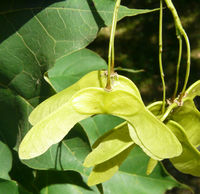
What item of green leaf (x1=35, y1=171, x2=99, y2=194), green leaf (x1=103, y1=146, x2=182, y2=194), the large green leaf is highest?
the large green leaf

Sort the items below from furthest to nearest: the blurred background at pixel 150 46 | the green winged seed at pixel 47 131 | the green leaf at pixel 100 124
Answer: the blurred background at pixel 150 46 → the green leaf at pixel 100 124 → the green winged seed at pixel 47 131

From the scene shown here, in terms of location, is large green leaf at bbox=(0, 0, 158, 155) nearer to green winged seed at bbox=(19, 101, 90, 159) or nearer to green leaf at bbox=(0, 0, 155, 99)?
green leaf at bbox=(0, 0, 155, 99)

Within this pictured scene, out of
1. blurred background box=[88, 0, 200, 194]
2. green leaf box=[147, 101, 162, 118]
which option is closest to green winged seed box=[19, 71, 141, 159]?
green leaf box=[147, 101, 162, 118]

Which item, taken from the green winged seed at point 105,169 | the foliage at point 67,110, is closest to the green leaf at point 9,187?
the foliage at point 67,110

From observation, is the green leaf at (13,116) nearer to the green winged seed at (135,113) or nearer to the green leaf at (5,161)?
the green leaf at (5,161)

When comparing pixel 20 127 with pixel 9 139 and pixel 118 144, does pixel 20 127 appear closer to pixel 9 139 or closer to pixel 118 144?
pixel 9 139

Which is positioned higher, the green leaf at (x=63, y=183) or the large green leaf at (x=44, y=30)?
the large green leaf at (x=44, y=30)

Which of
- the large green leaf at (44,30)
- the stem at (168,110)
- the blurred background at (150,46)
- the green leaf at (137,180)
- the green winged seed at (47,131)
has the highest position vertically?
the large green leaf at (44,30)
